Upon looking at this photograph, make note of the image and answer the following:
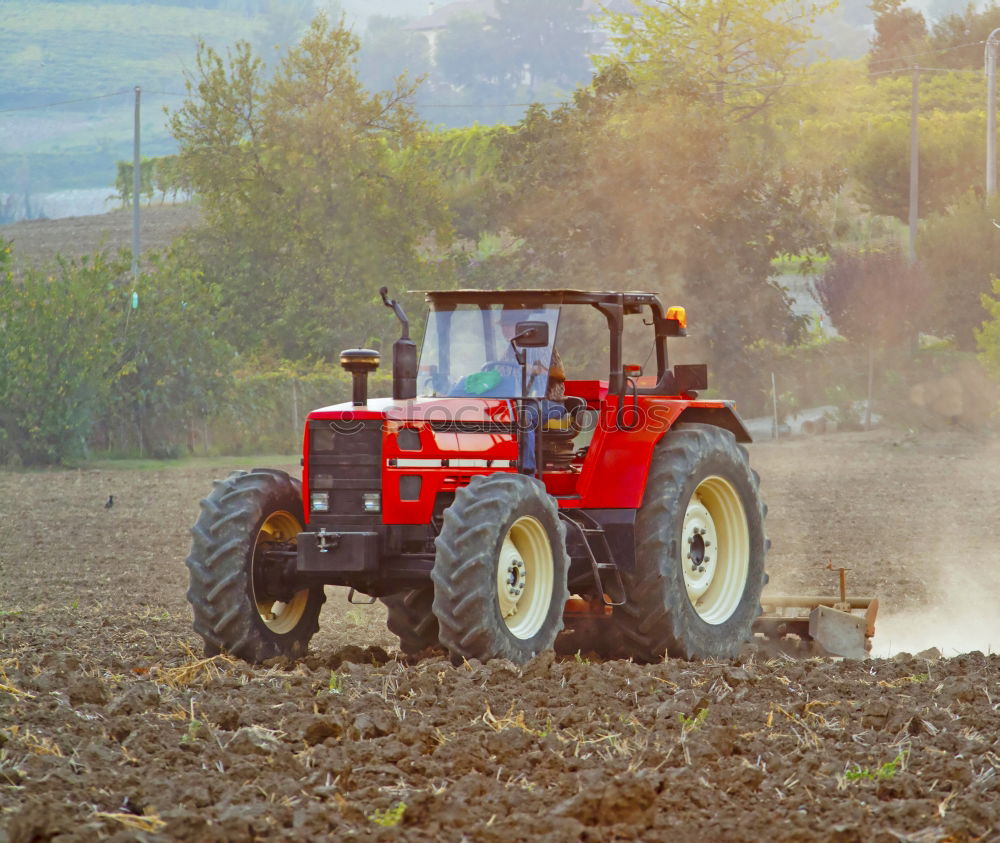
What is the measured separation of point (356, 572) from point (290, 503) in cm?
A: 79

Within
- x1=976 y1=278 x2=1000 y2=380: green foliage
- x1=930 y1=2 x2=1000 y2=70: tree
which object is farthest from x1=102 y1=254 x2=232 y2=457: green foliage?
x1=930 y1=2 x2=1000 y2=70: tree

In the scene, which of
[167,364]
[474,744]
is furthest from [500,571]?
[167,364]

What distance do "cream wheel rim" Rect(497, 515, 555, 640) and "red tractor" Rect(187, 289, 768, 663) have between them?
0.01 m

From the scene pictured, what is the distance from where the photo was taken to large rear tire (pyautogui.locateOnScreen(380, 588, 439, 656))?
965 cm

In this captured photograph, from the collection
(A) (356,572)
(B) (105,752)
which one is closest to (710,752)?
(B) (105,752)

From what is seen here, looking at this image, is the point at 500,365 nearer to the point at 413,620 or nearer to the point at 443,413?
the point at 443,413

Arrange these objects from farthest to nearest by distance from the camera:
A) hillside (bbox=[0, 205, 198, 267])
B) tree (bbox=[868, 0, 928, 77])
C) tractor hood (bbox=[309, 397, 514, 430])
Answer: tree (bbox=[868, 0, 928, 77]), hillside (bbox=[0, 205, 198, 267]), tractor hood (bbox=[309, 397, 514, 430])

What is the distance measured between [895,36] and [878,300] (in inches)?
1848

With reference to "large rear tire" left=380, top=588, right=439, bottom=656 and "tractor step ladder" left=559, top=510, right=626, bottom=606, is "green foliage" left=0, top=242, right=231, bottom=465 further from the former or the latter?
"tractor step ladder" left=559, top=510, right=626, bottom=606

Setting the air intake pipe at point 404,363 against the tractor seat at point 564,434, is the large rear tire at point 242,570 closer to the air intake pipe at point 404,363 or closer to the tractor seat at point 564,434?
the air intake pipe at point 404,363

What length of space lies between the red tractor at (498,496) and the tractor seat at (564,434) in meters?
0.01

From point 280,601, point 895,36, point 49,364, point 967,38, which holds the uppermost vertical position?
point 895,36

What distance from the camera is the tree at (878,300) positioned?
39.8 metres

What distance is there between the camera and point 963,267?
137 feet
